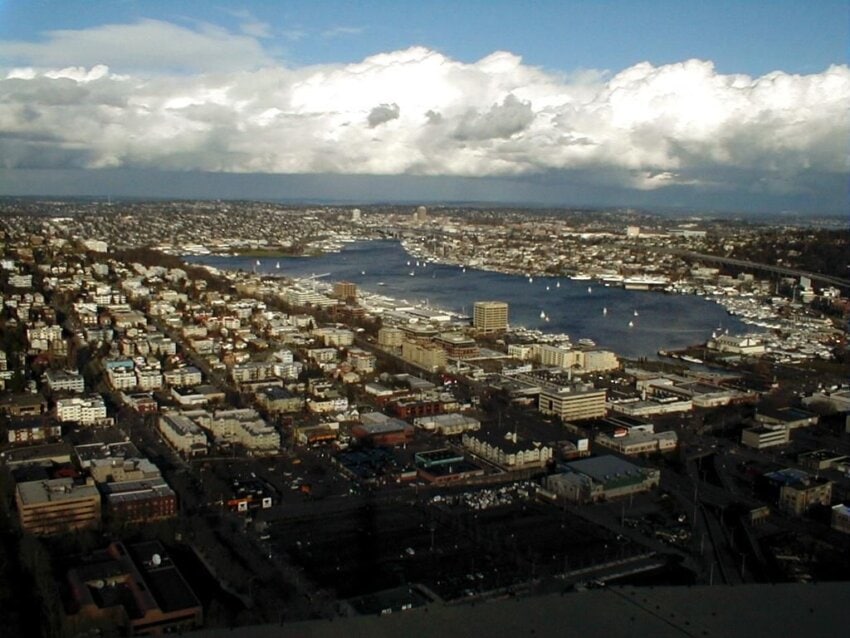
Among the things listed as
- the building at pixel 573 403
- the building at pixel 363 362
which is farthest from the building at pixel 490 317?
the building at pixel 573 403

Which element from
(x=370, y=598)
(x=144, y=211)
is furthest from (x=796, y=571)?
(x=144, y=211)

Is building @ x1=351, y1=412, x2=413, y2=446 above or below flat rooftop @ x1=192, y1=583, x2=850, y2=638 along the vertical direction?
below

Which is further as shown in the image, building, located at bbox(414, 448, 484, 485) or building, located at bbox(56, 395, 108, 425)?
building, located at bbox(56, 395, 108, 425)

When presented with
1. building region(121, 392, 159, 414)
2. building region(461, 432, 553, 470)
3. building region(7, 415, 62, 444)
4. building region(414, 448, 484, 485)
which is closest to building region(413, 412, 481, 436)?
building region(461, 432, 553, 470)

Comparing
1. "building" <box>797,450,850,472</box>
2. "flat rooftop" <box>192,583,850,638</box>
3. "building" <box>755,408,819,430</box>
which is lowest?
"building" <box>797,450,850,472</box>

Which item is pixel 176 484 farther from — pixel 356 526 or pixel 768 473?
pixel 768 473

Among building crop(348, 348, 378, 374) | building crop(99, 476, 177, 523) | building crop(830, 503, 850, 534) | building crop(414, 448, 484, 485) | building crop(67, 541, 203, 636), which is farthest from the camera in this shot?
building crop(348, 348, 378, 374)

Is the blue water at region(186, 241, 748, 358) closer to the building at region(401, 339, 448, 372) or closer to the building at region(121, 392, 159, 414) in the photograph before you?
the building at region(401, 339, 448, 372)
